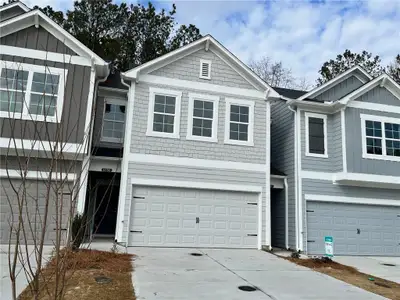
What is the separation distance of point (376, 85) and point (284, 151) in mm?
4436

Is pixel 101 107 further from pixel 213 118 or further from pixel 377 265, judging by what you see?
pixel 377 265

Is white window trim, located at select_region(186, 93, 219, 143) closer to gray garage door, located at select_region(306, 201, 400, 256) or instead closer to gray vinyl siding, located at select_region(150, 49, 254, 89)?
gray vinyl siding, located at select_region(150, 49, 254, 89)

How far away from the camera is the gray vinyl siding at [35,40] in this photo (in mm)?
10906

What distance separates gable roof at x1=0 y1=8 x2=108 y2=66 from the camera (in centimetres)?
1080

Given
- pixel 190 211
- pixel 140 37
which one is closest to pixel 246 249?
pixel 190 211

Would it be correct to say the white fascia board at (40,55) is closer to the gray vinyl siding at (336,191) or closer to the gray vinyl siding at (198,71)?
the gray vinyl siding at (198,71)

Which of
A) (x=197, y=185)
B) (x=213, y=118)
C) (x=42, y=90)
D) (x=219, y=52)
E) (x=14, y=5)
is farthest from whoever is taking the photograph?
(x=14, y=5)

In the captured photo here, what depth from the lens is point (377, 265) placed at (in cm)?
1066

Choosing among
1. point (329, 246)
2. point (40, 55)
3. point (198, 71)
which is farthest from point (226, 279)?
point (40, 55)

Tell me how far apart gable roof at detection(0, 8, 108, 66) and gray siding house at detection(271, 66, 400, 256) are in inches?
299

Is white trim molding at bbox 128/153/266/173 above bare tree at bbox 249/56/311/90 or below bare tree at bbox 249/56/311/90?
below

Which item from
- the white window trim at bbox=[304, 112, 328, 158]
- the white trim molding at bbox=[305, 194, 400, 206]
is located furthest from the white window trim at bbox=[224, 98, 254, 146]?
the white trim molding at bbox=[305, 194, 400, 206]

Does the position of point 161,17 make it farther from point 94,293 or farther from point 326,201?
point 94,293

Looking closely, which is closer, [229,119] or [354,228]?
[229,119]
